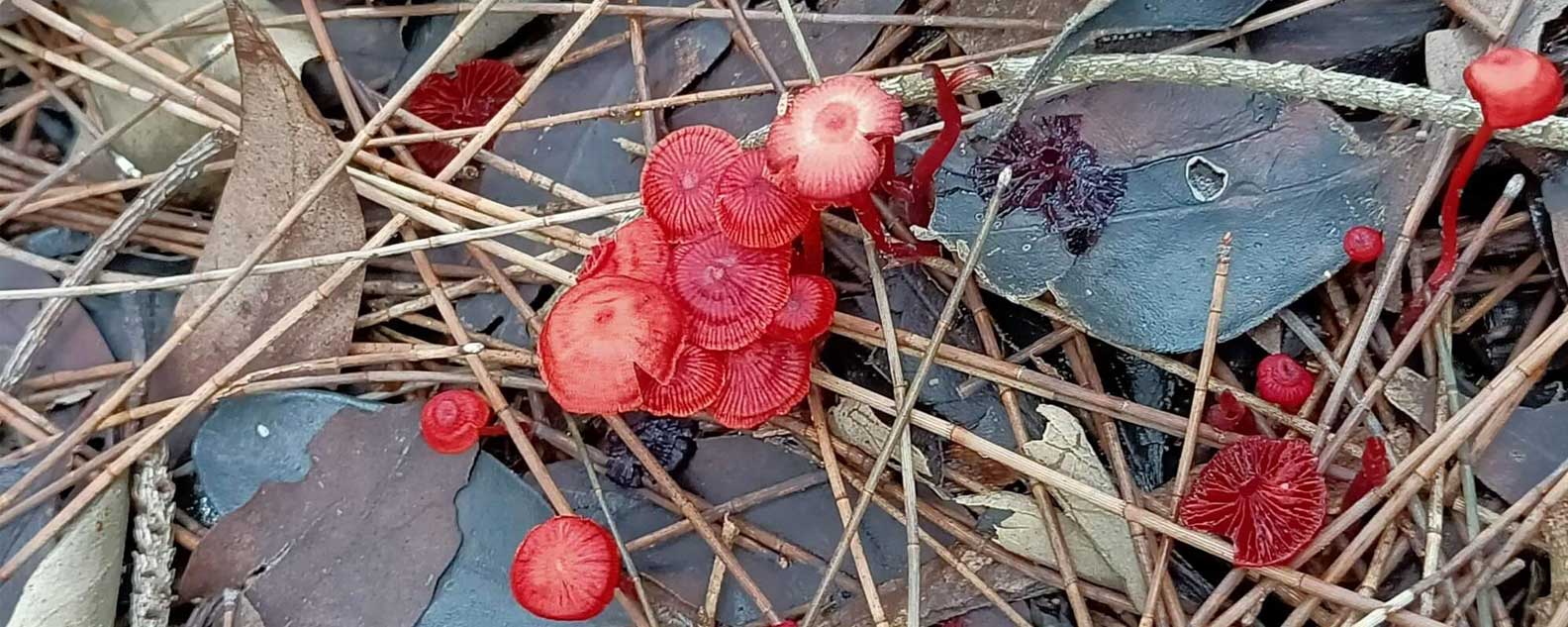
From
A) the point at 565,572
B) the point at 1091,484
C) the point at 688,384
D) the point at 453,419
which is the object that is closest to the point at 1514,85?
the point at 1091,484

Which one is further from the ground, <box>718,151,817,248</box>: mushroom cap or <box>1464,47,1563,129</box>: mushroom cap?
<box>1464,47,1563,129</box>: mushroom cap

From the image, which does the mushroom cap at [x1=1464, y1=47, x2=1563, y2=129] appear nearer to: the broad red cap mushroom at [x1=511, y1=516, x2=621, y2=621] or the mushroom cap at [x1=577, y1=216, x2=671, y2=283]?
the mushroom cap at [x1=577, y1=216, x2=671, y2=283]

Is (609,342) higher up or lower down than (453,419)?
higher up

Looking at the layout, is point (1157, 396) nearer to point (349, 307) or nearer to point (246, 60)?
point (349, 307)

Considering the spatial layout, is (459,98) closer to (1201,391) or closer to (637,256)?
(637,256)

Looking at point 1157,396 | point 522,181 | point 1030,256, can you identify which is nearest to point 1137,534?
point 1157,396

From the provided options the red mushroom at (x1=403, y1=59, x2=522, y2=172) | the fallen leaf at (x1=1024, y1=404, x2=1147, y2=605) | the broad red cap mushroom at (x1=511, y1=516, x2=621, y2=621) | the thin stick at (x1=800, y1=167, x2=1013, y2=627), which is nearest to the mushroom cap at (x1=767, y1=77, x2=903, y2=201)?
the thin stick at (x1=800, y1=167, x2=1013, y2=627)
